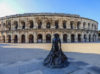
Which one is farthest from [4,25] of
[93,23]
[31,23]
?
[93,23]

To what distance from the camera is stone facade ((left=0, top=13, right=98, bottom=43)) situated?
21766 millimetres

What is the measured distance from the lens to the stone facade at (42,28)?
857 inches

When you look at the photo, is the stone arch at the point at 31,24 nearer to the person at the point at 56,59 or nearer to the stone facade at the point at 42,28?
the stone facade at the point at 42,28

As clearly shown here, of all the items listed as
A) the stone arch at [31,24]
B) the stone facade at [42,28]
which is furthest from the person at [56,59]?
the stone arch at [31,24]

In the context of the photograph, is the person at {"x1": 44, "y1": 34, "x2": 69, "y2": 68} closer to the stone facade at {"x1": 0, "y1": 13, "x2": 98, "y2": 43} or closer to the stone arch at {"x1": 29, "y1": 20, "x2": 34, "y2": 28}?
the stone facade at {"x1": 0, "y1": 13, "x2": 98, "y2": 43}

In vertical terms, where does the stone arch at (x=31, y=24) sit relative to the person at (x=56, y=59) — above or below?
above

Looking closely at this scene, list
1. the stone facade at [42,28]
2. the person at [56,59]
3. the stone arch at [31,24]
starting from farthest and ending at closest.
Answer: the stone arch at [31,24] → the stone facade at [42,28] → the person at [56,59]

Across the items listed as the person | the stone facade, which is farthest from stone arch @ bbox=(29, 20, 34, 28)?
the person

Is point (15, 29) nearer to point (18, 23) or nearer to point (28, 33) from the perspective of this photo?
point (18, 23)

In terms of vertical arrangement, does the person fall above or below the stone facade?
below

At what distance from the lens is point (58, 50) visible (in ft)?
16.9

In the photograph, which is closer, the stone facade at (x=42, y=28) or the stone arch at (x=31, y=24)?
the stone facade at (x=42, y=28)

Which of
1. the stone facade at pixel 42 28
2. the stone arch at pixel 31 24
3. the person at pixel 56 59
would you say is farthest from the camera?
the stone arch at pixel 31 24

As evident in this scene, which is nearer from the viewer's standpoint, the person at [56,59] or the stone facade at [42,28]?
the person at [56,59]
